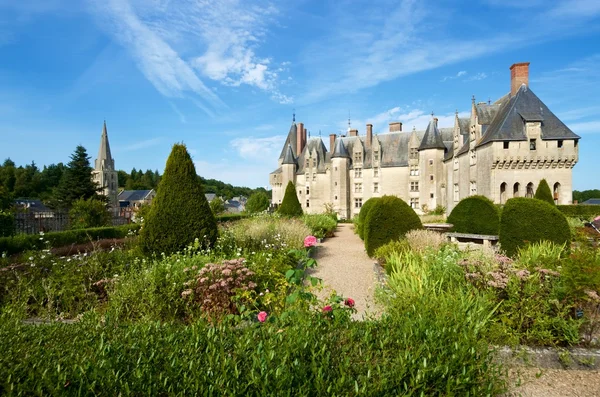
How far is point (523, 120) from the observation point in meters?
19.9

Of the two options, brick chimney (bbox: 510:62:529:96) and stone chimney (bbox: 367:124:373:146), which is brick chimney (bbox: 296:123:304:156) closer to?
stone chimney (bbox: 367:124:373:146)

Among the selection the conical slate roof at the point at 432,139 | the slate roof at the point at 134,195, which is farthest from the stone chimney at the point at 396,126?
the slate roof at the point at 134,195

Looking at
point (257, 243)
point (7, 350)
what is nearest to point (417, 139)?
point (257, 243)

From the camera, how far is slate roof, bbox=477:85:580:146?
19.6 meters

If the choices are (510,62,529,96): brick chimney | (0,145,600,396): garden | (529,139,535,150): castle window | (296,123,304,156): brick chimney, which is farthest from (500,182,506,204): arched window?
(296,123,304,156): brick chimney

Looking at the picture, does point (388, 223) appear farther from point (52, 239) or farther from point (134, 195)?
point (134, 195)

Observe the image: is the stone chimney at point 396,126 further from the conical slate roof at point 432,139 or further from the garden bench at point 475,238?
Result: the garden bench at point 475,238

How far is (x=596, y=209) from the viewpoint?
17.8 meters

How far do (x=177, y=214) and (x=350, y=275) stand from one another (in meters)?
4.17

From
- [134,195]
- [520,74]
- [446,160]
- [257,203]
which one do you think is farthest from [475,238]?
[134,195]

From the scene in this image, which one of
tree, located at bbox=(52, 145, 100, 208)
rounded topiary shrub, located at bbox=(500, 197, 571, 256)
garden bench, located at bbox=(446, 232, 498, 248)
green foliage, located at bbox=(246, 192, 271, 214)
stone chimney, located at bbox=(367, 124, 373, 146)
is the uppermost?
stone chimney, located at bbox=(367, 124, 373, 146)

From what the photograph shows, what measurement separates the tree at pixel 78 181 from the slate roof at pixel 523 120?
3045 cm

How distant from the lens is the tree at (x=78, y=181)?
2600cm

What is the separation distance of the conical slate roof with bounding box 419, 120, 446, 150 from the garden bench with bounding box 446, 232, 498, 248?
60.5 ft
